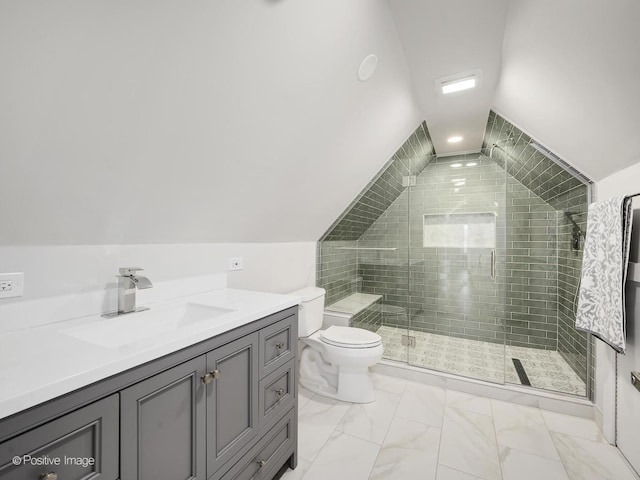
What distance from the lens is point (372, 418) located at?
2027 millimetres

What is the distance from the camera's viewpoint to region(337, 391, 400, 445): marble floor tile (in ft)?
6.11

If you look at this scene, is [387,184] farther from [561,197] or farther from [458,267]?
[561,197]

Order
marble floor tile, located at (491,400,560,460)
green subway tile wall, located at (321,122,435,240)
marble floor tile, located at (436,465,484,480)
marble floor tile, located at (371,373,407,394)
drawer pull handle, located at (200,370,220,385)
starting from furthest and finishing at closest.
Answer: green subway tile wall, located at (321,122,435,240)
marble floor tile, located at (371,373,407,394)
marble floor tile, located at (491,400,560,460)
marble floor tile, located at (436,465,484,480)
drawer pull handle, located at (200,370,220,385)

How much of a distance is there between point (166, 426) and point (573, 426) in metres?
2.44

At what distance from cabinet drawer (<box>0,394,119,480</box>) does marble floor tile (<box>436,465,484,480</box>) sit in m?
1.51

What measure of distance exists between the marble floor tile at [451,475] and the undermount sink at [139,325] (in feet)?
4.55

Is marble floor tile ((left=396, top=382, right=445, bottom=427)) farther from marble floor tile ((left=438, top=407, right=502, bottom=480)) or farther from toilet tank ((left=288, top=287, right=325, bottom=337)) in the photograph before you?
toilet tank ((left=288, top=287, right=325, bottom=337))

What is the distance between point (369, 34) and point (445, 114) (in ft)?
4.57

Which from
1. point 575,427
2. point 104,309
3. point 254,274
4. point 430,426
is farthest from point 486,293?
point 104,309

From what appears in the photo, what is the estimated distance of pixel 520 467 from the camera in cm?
159

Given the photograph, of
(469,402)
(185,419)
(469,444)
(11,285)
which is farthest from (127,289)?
(469,402)

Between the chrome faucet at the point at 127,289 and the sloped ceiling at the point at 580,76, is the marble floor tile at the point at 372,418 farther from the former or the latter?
the sloped ceiling at the point at 580,76

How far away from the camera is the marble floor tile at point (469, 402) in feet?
7.02

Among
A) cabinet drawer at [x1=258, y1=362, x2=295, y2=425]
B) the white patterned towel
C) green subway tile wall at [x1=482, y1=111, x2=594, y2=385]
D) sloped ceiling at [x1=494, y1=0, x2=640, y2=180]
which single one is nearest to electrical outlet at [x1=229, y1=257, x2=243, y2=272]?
cabinet drawer at [x1=258, y1=362, x2=295, y2=425]
